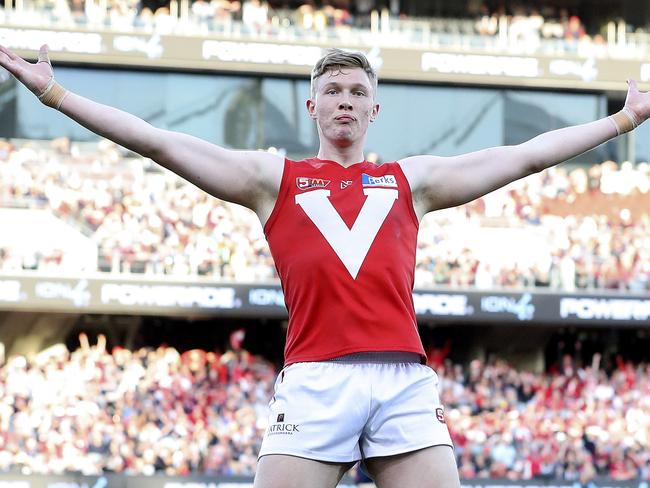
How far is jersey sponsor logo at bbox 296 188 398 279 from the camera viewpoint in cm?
447

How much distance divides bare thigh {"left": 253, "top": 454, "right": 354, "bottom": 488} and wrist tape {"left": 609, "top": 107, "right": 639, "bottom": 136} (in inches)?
70.7

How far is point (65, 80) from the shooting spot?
23016 mm

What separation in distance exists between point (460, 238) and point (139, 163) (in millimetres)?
5737

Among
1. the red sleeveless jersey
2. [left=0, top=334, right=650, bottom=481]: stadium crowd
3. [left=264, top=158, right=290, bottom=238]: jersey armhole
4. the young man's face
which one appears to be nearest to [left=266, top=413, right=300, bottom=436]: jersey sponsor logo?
the red sleeveless jersey

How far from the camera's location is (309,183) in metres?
4.62

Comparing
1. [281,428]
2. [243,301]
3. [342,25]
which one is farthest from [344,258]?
[342,25]

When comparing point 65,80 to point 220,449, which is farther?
point 65,80

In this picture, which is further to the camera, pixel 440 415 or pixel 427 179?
pixel 427 179

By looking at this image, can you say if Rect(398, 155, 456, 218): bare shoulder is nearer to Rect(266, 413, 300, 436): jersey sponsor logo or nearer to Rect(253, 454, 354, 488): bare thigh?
Rect(266, 413, 300, 436): jersey sponsor logo

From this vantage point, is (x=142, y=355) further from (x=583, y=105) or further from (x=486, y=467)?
(x=583, y=105)

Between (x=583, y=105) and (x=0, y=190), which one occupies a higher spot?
(x=583, y=105)

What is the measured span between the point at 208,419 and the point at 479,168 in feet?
45.3

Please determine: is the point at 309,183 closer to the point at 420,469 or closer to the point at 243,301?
the point at 420,469

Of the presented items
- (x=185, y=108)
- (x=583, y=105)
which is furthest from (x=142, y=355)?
(x=583, y=105)
